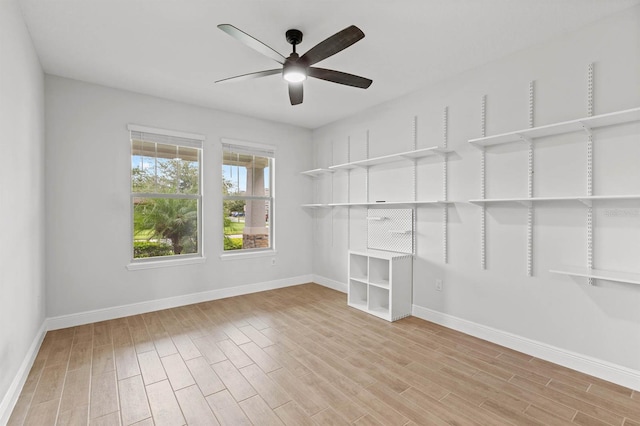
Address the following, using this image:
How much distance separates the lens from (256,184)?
5.16m

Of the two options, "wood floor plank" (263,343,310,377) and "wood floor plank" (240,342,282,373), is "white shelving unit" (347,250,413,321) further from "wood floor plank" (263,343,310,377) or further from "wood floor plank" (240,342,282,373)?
"wood floor plank" (240,342,282,373)

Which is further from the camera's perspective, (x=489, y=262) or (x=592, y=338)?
(x=489, y=262)

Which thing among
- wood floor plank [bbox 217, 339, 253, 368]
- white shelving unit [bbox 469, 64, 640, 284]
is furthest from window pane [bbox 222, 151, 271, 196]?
white shelving unit [bbox 469, 64, 640, 284]

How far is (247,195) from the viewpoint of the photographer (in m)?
5.04

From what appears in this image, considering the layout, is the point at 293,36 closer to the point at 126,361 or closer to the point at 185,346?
the point at 185,346

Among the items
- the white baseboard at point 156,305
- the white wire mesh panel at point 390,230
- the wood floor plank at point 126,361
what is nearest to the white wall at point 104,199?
the white baseboard at point 156,305

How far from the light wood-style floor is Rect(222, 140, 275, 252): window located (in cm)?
170

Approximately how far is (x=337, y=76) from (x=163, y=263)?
3.29 metres

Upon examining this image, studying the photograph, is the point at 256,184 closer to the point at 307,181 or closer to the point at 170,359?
the point at 307,181

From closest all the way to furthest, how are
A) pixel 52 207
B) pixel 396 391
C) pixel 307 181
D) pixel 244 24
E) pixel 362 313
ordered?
pixel 396 391 → pixel 244 24 → pixel 52 207 → pixel 362 313 → pixel 307 181

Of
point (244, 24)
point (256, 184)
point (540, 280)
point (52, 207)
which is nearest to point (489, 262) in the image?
point (540, 280)

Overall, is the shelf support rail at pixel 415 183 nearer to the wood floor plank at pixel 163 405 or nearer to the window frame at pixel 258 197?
the window frame at pixel 258 197

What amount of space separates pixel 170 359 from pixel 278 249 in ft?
8.82

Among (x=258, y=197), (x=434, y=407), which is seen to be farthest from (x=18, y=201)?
(x=434, y=407)
